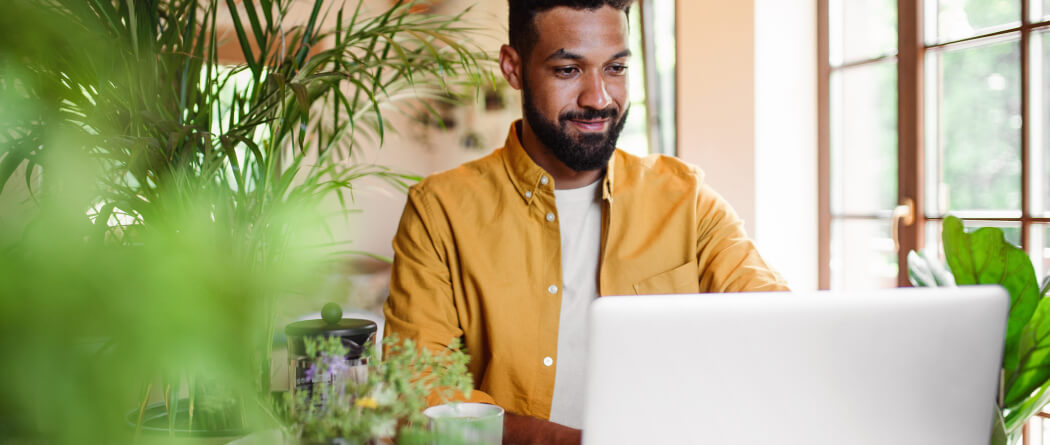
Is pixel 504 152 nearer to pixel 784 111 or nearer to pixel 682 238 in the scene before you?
pixel 682 238

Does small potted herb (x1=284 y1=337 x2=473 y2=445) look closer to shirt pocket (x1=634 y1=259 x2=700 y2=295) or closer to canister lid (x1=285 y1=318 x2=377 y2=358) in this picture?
canister lid (x1=285 y1=318 x2=377 y2=358)

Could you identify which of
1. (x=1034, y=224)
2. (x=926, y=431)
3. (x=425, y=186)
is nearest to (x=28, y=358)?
A: (x=926, y=431)

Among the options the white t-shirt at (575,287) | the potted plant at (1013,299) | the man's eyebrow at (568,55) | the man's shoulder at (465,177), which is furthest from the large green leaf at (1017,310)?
the man's shoulder at (465,177)

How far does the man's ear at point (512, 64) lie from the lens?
1.69 meters

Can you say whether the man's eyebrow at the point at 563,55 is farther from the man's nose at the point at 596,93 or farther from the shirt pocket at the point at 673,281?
the shirt pocket at the point at 673,281

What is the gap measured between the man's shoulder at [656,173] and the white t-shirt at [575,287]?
78 mm

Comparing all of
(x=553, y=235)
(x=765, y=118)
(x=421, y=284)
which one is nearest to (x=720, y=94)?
(x=765, y=118)

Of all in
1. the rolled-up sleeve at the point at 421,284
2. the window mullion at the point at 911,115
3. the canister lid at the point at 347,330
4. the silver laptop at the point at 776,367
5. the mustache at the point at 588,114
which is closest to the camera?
the silver laptop at the point at 776,367

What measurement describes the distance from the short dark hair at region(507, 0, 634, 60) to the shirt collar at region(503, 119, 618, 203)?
0.69ft

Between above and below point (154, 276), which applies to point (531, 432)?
below

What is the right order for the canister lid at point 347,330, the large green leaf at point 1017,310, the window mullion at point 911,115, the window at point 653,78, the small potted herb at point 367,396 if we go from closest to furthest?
the small potted herb at point 367,396 → the large green leaf at point 1017,310 → the canister lid at point 347,330 → the window mullion at point 911,115 → the window at point 653,78

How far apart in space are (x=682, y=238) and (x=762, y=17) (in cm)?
204

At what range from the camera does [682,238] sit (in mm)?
1618

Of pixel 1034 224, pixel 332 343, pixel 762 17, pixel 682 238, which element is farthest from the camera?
pixel 762 17
